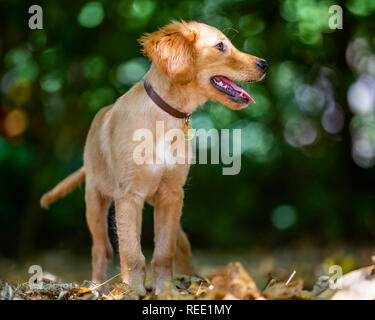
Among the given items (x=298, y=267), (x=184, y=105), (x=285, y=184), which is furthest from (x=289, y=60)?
(x=184, y=105)

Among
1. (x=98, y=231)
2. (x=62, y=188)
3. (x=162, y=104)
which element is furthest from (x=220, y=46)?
(x=62, y=188)

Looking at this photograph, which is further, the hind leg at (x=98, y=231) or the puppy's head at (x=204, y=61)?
the hind leg at (x=98, y=231)

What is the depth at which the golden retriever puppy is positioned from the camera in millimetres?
3496

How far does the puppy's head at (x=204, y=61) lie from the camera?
351 cm

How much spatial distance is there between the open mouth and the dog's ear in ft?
0.65

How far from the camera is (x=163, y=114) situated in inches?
139

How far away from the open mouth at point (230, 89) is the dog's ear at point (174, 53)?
0.20 m

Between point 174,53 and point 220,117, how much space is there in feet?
13.3

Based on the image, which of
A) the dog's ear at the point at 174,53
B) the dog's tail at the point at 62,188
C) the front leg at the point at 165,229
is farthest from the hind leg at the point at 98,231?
the dog's ear at the point at 174,53

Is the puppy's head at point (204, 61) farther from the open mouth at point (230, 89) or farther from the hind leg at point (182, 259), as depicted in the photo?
the hind leg at point (182, 259)

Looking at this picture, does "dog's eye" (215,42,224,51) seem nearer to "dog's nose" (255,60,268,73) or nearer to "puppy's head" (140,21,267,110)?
"puppy's head" (140,21,267,110)

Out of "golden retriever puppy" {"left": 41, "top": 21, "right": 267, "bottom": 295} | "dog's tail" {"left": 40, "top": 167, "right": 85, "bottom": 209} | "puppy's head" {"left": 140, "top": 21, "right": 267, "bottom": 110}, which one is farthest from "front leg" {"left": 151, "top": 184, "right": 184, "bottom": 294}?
"dog's tail" {"left": 40, "top": 167, "right": 85, "bottom": 209}
